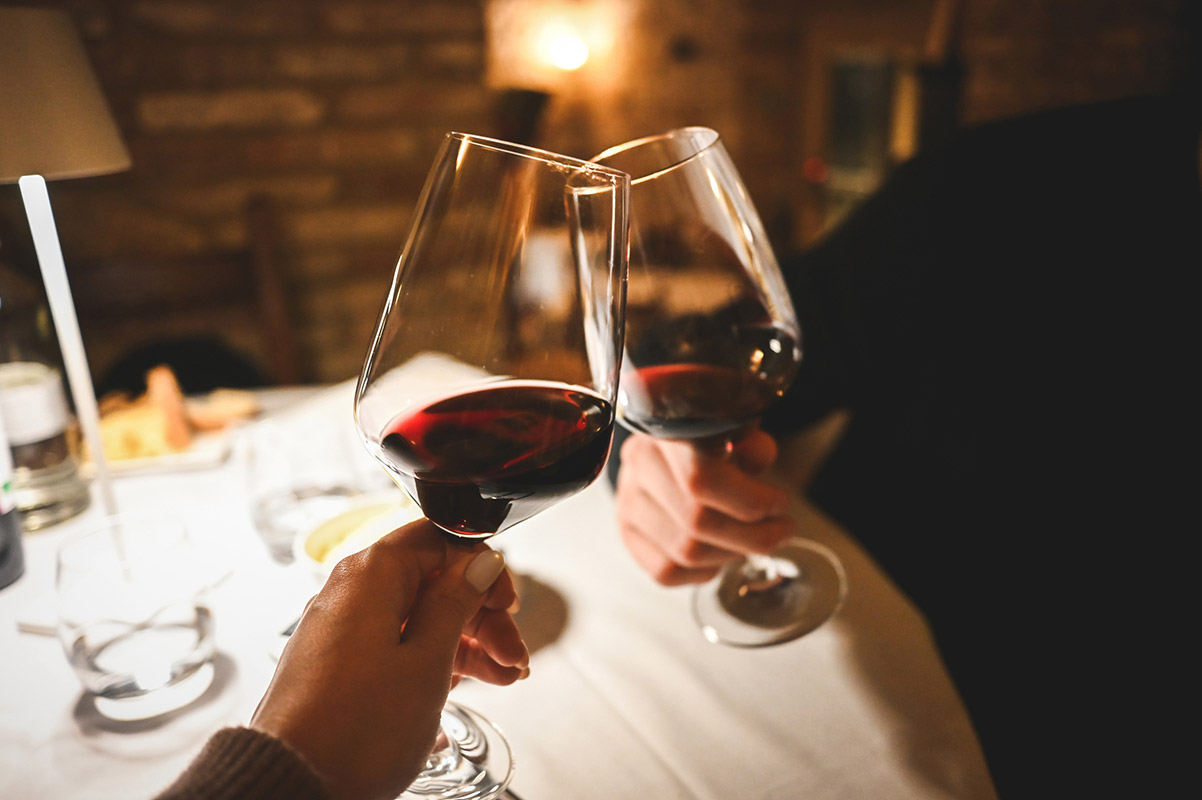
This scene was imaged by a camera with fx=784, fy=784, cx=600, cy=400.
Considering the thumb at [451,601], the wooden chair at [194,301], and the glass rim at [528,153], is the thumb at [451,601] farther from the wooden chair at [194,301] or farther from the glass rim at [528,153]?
the wooden chair at [194,301]

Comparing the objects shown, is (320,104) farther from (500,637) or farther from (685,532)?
(500,637)

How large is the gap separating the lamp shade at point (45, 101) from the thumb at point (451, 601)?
0.54 metres

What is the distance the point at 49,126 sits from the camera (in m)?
0.68

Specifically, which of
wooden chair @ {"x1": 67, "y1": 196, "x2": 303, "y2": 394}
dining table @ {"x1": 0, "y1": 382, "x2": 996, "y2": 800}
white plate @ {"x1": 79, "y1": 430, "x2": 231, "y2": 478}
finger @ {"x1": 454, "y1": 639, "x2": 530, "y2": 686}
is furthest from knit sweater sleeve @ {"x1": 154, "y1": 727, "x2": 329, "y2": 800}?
wooden chair @ {"x1": 67, "y1": 196, "x2": 303, "y2": 394}

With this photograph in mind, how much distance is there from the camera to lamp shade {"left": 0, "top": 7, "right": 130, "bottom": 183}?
2.17ft

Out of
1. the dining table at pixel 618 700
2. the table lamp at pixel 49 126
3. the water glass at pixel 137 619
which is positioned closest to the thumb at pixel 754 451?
the dining table at pixel 618 700

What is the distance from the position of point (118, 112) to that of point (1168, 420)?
239cm

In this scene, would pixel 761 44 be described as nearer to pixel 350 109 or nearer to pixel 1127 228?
pixel 350 109

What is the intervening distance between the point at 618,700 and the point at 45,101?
0.70 meters

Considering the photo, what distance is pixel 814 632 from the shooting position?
653 millimetres

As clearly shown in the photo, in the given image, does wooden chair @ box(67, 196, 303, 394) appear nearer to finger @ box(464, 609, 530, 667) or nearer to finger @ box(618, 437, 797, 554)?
finger @ box(618, 437, 797, 554)

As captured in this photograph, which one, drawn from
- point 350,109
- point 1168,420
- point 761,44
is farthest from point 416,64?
point 761,44

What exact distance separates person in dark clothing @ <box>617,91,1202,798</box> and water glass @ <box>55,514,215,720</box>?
0.37 meters

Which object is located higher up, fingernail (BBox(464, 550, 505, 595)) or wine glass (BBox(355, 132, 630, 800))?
wine glass (BBox(355, 132, 630, 800))
